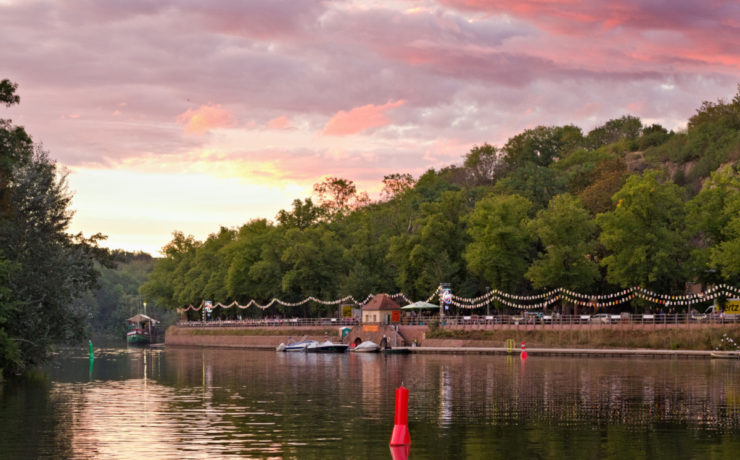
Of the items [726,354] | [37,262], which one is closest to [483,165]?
[726,354]

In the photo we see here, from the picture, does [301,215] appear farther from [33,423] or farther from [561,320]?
[33,423]

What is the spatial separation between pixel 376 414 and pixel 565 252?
68099 mm

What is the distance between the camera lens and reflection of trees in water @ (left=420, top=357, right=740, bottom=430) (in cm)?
3850

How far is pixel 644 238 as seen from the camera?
325 feet

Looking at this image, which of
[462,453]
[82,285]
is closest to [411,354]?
[82,285]

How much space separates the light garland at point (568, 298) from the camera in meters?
95.2

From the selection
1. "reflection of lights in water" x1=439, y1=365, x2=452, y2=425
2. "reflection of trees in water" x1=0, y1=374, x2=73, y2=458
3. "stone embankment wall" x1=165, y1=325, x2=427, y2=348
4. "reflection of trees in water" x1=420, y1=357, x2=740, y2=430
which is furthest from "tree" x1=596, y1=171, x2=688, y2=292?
"reflection of trees in water" x1=0, y1=374, x2=73, y2=458

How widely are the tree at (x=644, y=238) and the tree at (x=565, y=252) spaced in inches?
163

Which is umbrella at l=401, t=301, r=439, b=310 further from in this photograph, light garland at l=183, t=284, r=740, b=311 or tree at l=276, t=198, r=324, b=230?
tree at l=276, t=198, r=324, b=230

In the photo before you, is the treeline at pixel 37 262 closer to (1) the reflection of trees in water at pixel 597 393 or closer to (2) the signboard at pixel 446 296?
(1) the reflection of trees in water at pixel 597 393

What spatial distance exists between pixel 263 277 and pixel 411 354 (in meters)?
46.3

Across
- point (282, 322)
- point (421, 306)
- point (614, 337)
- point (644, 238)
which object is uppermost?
point (644, 238)

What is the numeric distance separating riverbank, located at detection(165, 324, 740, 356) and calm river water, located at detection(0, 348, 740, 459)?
58.0 ft

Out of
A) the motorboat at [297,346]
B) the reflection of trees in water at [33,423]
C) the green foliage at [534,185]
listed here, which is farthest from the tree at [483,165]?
the reflection of trees in water at [33,423]
